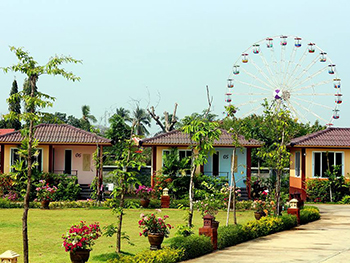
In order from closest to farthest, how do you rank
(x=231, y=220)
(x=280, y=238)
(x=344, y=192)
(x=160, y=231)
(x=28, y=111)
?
(x=28, y=111) < (x=160, y=231) < (x=280, y=238) < (x=231, y=220) < (x=344, y=192)

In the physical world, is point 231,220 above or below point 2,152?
below

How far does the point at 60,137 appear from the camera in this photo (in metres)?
29.9

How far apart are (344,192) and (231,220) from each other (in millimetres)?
10905

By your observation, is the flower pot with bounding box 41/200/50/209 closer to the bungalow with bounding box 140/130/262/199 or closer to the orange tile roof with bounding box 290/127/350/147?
the bungalow with bounding box 140/130/262/199

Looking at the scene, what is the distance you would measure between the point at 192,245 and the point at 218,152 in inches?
698

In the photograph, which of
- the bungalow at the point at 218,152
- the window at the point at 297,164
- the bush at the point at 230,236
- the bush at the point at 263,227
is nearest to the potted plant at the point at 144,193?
the bungalow at the point at 218,152

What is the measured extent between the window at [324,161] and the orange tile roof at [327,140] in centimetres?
60

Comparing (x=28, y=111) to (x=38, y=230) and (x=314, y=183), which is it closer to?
(x=38, y=230)

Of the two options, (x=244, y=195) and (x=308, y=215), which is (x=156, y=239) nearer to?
(x=308, y=215)

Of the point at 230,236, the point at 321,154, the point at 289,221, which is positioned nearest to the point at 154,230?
the point at 230,236

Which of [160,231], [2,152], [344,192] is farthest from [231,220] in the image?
[2,152]

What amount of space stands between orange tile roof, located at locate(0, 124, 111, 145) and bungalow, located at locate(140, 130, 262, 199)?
103 inches

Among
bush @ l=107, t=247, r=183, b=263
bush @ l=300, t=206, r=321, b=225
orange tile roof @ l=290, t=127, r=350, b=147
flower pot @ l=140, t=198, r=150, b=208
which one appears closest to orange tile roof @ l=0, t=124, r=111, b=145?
flower pot @ l=140, t=198, r=150, b=208

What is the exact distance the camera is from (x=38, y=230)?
18.0 meters
